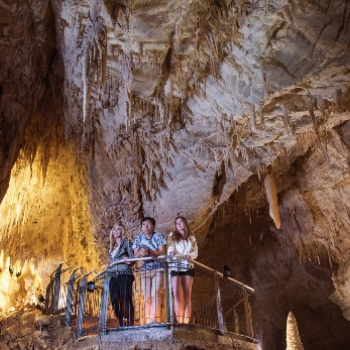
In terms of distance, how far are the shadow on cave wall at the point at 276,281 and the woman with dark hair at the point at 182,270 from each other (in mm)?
5689

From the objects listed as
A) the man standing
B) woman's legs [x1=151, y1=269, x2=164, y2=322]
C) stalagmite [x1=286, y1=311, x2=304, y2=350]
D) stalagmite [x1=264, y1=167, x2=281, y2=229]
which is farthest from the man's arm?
stalagmite [x1=286, y1=311, x2=304, y2=350]

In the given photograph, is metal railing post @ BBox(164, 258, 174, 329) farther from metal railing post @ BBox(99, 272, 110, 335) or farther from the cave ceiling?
the cave ceiling

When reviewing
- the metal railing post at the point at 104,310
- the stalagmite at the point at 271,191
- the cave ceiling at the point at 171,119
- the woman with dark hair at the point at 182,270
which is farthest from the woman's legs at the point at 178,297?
the stalagmite at the point at 271,191

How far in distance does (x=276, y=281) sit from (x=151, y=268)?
335 inches

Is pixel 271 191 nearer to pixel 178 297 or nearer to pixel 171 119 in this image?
pixel 171 119

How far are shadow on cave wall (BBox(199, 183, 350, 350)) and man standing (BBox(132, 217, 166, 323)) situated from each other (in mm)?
5691

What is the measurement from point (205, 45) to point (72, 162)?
22.3ft

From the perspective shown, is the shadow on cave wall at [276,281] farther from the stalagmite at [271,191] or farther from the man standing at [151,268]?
the man standing at [151,268]

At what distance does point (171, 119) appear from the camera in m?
9.36

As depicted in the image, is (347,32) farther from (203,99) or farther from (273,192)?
(273,192)

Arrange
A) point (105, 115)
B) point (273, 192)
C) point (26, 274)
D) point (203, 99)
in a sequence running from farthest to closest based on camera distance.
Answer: point (26, 274), point (105, 115), point (273, 192), point (203, 99)

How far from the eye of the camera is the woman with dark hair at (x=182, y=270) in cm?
603

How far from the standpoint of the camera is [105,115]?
10492 millimetres

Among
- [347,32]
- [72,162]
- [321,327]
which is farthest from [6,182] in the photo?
[321,327]
